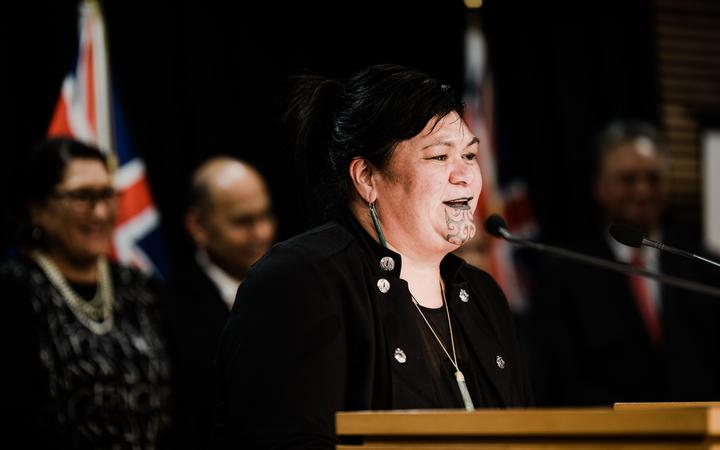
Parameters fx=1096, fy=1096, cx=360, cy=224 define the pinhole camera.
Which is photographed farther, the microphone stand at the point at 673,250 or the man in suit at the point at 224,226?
the man in suit at the point at 224,226

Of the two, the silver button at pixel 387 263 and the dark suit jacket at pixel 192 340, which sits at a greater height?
the silver button at pixel 387 263

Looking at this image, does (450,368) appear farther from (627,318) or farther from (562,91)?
(562,91)

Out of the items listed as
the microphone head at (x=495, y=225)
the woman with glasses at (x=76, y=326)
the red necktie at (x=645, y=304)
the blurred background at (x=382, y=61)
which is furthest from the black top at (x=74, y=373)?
the red necktie at (x=645, y=304)

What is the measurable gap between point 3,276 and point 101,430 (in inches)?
25.7

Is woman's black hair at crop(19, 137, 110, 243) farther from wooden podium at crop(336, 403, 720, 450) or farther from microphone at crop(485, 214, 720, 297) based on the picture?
wooden podium at crop(336, 403, 720, 450)

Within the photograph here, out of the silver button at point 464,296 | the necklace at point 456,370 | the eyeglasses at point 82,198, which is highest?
the eyeglasses at point 82,198

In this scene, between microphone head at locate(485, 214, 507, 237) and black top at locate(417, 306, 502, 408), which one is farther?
microphone head at locate(485, 214, 507, 237)

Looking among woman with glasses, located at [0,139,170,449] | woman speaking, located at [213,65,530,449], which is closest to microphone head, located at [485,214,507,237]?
woman speaking, located at [213,65,530,449]

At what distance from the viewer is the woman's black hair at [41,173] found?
13.7 ft

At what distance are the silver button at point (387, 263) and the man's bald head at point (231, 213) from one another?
7.31ft

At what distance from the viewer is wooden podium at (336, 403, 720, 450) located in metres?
1.53

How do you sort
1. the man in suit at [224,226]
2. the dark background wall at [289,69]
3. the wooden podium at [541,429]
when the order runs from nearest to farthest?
1. the wooden podium at [541,429]
2. the man in suit at [224,226]
3. the dark background wall at [289,69]

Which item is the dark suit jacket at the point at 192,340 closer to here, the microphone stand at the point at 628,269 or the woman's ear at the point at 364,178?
the woman's ear at the point at 364,178

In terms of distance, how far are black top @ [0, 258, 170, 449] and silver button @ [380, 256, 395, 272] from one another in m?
1.62
